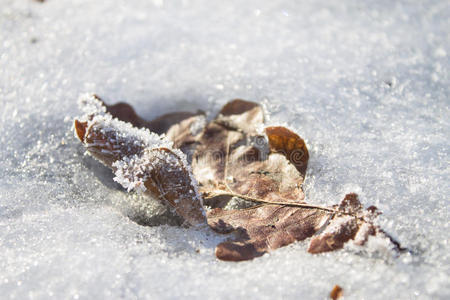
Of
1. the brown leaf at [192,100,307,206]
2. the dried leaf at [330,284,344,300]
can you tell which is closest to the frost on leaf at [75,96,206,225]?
the brown leaf at [192,100,307,206]

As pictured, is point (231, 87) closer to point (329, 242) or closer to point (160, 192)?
point (160, 192)

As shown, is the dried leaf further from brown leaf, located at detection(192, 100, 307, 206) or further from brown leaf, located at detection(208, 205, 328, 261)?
brown leaf, located at detection(192, 100, 307, 206)

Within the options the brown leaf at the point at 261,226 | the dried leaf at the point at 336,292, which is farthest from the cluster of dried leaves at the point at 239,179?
the dried leaf at the point at 336,292

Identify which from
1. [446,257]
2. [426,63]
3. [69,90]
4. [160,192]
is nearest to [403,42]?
[426,63]

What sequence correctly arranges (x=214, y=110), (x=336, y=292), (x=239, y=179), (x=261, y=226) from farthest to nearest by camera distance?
(x=214, y=110)
(x=239, y=179)
(x=261, y=226)
(x=336, y=292)

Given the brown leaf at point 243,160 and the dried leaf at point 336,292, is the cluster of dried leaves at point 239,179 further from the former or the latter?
the dried leaf at point 336,292

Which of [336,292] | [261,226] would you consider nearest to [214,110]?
[261,226]

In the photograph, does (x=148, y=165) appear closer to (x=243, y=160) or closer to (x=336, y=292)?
(x=243, y=160)
